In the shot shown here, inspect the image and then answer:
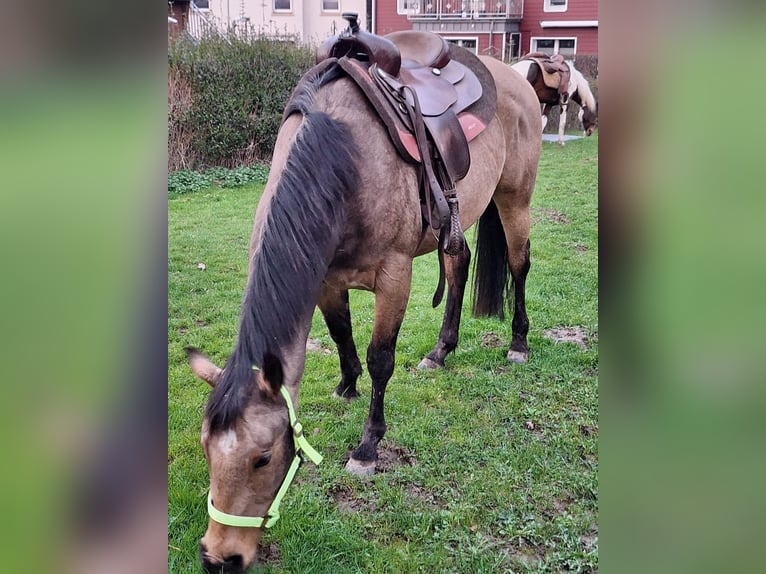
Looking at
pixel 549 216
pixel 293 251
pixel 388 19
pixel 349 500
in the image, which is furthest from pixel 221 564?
pixel 549 216

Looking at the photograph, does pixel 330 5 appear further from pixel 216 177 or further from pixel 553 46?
pixel 553 46

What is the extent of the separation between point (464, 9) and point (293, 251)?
474cm

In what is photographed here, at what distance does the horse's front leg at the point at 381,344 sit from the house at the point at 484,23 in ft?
→ 9.18

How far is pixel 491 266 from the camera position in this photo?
3.64 meters

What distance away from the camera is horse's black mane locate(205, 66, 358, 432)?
1531 millimetres

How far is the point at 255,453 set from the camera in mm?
1488

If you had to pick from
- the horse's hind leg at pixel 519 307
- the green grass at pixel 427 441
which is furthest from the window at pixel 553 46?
the horse's hind leg at pixel 519 307

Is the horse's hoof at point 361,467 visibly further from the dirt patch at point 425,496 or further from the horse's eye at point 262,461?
the horse's eye at point 262,461

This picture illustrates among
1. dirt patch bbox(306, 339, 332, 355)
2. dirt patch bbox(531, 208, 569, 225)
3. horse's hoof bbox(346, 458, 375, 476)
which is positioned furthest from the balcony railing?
horse's hoof bbox(346, 458, 375, 476)

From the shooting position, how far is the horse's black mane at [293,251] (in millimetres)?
1531

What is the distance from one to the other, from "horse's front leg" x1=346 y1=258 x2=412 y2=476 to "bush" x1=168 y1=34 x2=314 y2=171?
3806 millimetres

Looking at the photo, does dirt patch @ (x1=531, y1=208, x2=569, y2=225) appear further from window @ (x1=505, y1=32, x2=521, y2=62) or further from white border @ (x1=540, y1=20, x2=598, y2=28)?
white border @ (x1=540, y1=20, x2=598, y2=28)

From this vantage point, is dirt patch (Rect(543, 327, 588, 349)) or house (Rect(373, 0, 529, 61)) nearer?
Answer: dirt patch (Rect(543, 327, 588, 349))
